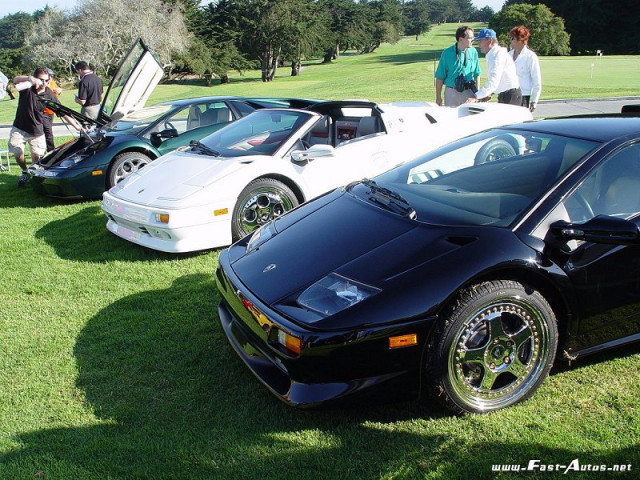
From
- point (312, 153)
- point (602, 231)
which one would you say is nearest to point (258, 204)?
point (312, 153)

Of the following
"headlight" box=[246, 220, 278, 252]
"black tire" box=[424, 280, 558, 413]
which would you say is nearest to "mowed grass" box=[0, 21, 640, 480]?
"black tire" box=[424, 280, 558, 413]

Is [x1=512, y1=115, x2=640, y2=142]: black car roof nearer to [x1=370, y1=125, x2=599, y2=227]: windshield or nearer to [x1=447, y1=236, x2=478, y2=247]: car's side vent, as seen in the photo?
[x1=370, y1=125, x2=599, y2=227]: windshield

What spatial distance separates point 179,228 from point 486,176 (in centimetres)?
269

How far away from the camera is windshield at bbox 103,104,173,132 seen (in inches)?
308

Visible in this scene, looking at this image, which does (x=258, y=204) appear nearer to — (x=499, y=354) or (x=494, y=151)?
(x=494, y=151)

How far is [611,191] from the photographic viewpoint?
3029mm

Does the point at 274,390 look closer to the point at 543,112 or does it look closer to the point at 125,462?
the point at 125,462

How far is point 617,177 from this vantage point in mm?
3047

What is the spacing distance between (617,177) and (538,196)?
1.64ft

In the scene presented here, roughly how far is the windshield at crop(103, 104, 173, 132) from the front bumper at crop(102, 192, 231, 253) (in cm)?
288

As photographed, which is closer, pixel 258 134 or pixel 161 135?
pixel 258 134

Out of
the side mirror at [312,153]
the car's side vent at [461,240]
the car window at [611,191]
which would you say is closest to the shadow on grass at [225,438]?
the car's side vent at [461,240]

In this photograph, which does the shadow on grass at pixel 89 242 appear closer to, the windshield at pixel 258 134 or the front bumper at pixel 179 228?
the front bumper at pixel 179 228

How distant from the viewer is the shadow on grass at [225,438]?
2.46 m
